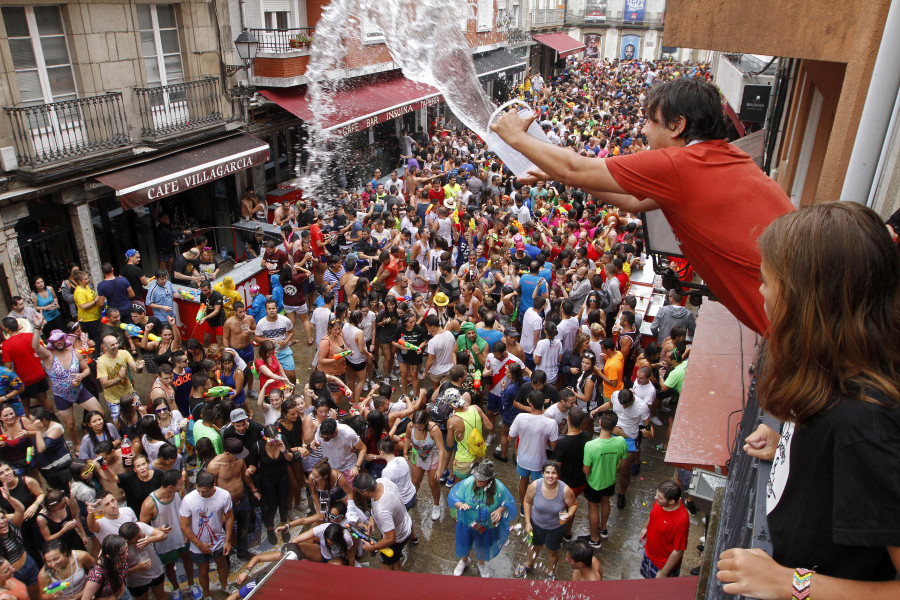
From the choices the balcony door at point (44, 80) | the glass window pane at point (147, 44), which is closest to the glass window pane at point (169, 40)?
the glass window pane at point (147, 44)

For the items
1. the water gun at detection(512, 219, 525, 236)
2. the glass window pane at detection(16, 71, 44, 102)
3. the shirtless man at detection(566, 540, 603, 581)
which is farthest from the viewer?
the water gun at detection(512, 219, 525, 236)

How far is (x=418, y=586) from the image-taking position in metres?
4.42

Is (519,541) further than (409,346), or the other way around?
(409,346)

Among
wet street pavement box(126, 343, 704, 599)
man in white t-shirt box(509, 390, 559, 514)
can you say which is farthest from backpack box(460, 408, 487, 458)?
wet street pavement box(126, 343, 704, 599)

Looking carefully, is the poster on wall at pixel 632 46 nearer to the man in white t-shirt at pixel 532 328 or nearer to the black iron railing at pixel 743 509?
the man in white t-shirt at pixel 532 328

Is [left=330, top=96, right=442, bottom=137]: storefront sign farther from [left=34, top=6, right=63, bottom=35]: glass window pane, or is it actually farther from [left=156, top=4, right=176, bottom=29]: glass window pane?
[left=34, top=6, right=63, bottom=35]: glass window pane

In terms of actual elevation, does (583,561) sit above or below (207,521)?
above

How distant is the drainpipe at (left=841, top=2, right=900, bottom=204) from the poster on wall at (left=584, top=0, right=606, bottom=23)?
212ft

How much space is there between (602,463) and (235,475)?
362 centimetres

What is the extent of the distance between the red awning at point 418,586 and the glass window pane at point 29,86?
10164 mm

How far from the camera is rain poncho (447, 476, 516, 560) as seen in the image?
6207 mm

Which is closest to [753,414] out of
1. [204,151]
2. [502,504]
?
[502,504]

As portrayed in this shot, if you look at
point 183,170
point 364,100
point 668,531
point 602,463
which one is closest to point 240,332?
point 602,463

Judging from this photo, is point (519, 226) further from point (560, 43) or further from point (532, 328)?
point (560, 43)
